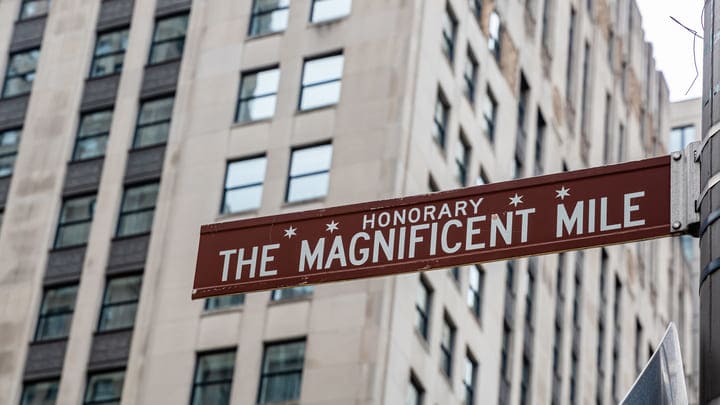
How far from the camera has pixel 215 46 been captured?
44344 millimetres

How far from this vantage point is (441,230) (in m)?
9.16

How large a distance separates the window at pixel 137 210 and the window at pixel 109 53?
4798mm

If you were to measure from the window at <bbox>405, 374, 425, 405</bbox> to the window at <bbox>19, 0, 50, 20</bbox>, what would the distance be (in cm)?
1922

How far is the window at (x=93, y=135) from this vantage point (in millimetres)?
44812

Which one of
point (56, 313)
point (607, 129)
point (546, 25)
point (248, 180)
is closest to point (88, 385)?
point (56, 313)

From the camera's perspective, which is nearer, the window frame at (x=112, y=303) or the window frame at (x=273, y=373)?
the window frame at (x=273, y=373)

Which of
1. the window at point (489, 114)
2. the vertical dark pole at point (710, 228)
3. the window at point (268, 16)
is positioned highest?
the window at point (268, 16)

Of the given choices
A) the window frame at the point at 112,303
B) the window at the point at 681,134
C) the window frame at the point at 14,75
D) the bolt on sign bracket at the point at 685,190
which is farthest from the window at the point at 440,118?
the window at the point at 681,134

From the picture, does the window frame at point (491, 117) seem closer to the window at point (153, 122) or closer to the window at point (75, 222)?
the window at point (153, 122)

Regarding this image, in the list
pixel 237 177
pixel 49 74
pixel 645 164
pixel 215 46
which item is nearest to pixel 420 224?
pixel 645 164

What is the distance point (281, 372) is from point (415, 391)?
363cm

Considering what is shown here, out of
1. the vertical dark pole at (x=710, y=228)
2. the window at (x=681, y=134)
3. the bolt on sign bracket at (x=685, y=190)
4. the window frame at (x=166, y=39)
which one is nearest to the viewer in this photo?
the vertical dark pole at (x=710, y=228)

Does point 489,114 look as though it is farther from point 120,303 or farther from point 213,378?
point 213,378

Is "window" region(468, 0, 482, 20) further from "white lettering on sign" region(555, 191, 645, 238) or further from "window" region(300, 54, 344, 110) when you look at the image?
"white lettering on sign" region(555, 191, 645, 238)
